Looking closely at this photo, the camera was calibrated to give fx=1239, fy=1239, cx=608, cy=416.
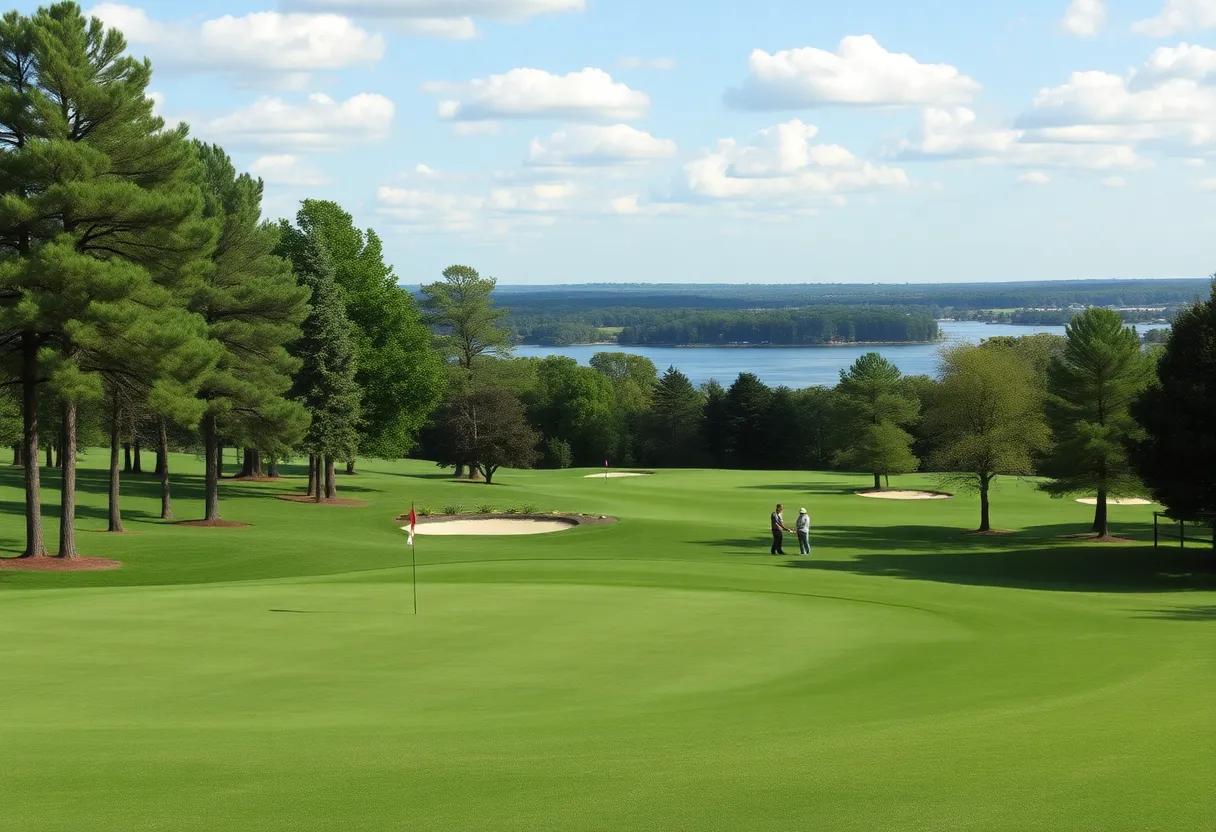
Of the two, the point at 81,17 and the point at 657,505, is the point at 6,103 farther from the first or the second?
the point at 657,505

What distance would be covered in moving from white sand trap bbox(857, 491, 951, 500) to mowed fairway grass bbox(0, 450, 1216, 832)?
36995 mm

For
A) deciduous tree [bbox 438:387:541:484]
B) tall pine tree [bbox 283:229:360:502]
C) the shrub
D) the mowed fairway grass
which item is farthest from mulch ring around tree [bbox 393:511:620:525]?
the shrub

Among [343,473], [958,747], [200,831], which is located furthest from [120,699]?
[343,473]

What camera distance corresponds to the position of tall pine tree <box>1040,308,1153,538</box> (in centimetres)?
4525

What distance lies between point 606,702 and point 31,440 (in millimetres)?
24025

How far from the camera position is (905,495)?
70938 millimetres

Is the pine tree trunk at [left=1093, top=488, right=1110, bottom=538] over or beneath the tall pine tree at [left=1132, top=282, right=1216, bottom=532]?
beneath

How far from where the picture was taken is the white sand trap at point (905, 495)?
69250 mm

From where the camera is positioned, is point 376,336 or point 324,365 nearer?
point 324,365

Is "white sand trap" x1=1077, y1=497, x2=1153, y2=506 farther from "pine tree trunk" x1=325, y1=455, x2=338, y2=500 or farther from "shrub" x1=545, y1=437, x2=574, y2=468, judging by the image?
"shrub" x1=545, y1=437, x2=574, y2=468

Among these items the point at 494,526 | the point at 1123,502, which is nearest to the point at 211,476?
the point at 494,526

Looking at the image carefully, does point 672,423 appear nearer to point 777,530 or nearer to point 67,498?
point 777,530

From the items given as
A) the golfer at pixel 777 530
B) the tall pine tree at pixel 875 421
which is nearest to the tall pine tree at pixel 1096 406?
the golfer at pixel 777 530

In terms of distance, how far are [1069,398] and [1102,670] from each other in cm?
3408
